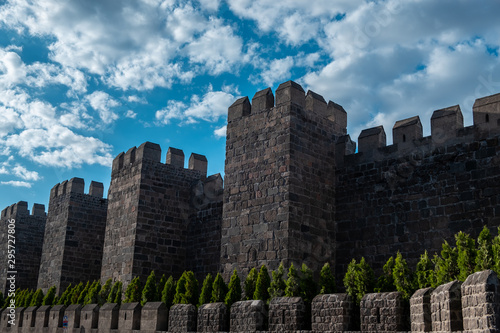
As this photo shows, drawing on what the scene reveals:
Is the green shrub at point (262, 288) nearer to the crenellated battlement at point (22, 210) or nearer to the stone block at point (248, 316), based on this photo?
the stone block at point (248, 316)

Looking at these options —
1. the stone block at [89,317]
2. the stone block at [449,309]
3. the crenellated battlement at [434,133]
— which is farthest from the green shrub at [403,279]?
the stone block at [89,317]

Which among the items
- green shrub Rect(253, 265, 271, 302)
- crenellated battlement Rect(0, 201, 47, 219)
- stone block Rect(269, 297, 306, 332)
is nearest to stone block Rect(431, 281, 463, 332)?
stone block Rect(269, 297, 306, 332)

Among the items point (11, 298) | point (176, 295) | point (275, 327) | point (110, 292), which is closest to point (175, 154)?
point (110, 292)

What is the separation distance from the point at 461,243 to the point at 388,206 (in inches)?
164

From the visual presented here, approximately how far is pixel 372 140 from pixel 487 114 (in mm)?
2537

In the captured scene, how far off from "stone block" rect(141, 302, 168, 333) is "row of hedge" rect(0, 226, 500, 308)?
28 cm

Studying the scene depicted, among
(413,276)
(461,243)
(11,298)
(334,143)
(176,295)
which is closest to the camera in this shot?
(461,243)

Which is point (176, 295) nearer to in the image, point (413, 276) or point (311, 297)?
point (311, 297)

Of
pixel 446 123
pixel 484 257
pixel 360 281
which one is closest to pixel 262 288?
pixel 360 281

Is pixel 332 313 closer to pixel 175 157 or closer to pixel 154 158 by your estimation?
pixel 154 158

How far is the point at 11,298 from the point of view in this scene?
19.2 metres

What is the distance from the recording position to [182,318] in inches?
440

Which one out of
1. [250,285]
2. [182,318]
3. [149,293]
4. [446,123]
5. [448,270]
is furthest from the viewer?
[149,293]

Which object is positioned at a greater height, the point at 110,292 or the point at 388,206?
the point at 388,206
